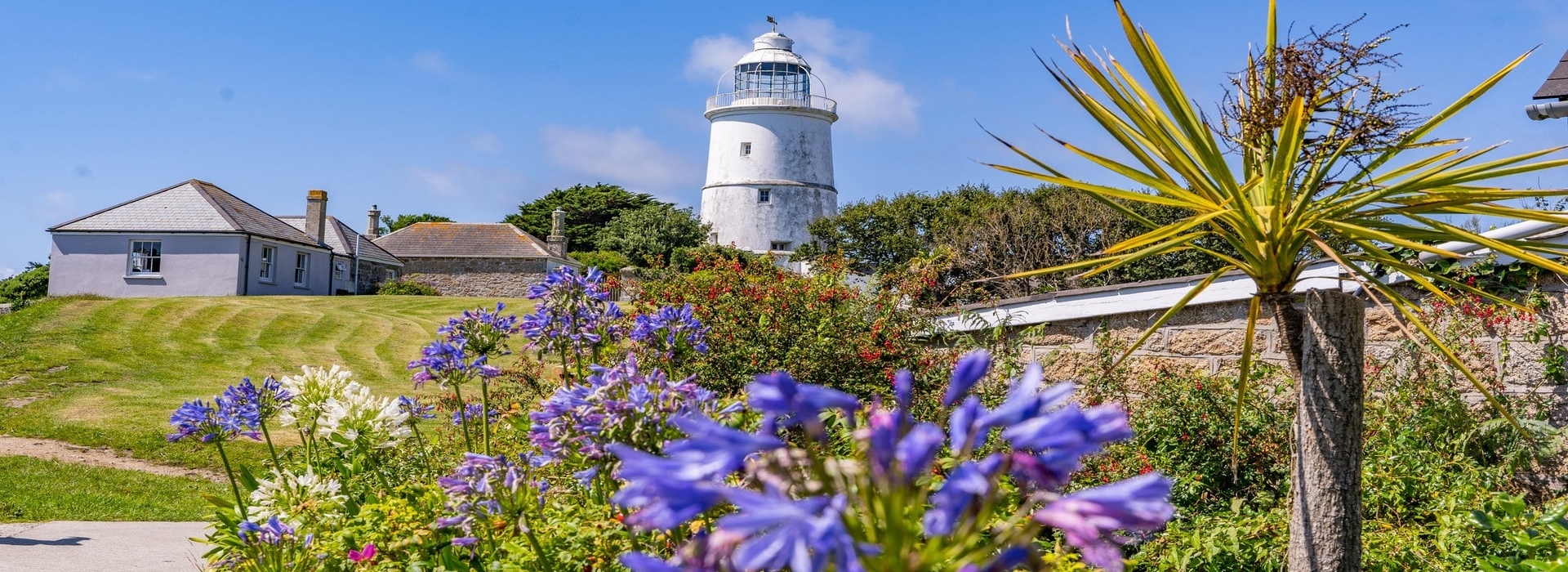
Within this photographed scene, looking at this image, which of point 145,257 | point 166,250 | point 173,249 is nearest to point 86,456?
point 173,249

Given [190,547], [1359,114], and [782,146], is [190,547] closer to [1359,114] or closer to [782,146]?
[1359,114]

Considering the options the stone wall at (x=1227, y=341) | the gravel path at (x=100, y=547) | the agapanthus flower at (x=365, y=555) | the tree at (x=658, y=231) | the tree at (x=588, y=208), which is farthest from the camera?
the tree at (x=588, y=208)

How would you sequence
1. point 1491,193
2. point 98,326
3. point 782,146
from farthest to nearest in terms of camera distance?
point 782,146, point 98,326, point 1491,193

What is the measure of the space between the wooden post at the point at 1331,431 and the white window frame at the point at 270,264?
104ft

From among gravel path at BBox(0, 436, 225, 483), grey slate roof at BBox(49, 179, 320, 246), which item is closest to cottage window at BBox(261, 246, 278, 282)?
grey slate roof at BBox(49, 179, 320, 246)

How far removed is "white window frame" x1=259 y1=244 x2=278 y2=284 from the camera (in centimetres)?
3078

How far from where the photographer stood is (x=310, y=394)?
457 cm

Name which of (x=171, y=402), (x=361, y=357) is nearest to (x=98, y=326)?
(x=361, y=357)

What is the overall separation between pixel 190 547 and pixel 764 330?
3702 mm

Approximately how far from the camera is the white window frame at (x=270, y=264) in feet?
101

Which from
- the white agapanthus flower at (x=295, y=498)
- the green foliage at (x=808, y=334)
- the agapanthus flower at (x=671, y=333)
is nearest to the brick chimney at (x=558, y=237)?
the green foliage at (x=808, y=334)

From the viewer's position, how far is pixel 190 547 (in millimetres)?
6195

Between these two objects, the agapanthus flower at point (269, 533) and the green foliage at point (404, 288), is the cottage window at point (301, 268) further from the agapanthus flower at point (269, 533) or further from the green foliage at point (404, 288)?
the agapanthus flower at point (269, 533)

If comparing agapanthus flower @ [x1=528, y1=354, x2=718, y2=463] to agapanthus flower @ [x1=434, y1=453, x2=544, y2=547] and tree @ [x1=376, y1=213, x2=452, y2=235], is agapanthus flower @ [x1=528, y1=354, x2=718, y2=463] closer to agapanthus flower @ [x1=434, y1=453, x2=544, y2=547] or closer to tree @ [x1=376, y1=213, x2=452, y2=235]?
agapanthus flower @ [x1=434, y1=453, x2=544, y2=547]
